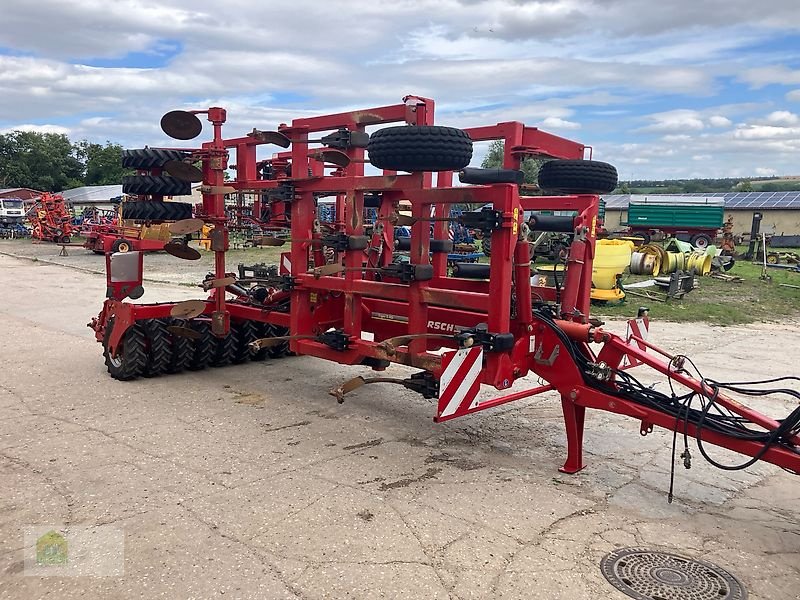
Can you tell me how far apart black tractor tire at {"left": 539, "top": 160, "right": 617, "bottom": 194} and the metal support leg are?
1.65 m

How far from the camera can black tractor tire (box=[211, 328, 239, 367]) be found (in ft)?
23.6

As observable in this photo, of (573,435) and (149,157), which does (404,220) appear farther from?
(149,157)

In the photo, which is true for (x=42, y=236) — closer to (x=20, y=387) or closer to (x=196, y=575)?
(x=20, y=387)

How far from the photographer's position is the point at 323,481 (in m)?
4.30

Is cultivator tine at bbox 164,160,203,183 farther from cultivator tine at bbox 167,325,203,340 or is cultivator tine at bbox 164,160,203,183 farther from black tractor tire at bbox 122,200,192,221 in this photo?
cultivator tine at bbox 167,325,203,340

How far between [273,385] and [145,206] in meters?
2.15

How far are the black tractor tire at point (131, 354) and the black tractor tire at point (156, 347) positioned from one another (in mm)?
51

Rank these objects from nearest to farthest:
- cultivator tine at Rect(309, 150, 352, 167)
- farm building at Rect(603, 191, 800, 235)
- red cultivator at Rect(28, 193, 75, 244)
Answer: cultivator tine at Rect(309, 150, 352, 167)
red cultivator at Rect(28, 193, 75, 244)
farm building at Rect(603, 191, 800, 235)

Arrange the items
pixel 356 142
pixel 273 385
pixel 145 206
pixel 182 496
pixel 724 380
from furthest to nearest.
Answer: pixel 724 380 → pixel 273 385 → pixel 145 206 → pixel 356 142 → pixel 182 496

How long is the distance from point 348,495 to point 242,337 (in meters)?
3.77

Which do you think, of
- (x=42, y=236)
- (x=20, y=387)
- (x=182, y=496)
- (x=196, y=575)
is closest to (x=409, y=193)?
(x=182, y=496)

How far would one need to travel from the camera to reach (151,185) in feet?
20.2

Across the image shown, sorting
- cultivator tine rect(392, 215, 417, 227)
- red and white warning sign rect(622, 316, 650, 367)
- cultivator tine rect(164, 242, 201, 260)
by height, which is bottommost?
red and white warning sign rect(622, 316, 650, 367)

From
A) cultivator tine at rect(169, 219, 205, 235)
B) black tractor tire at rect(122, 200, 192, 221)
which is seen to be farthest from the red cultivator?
cultivator tine at rect(169, 219, 205, 235)
